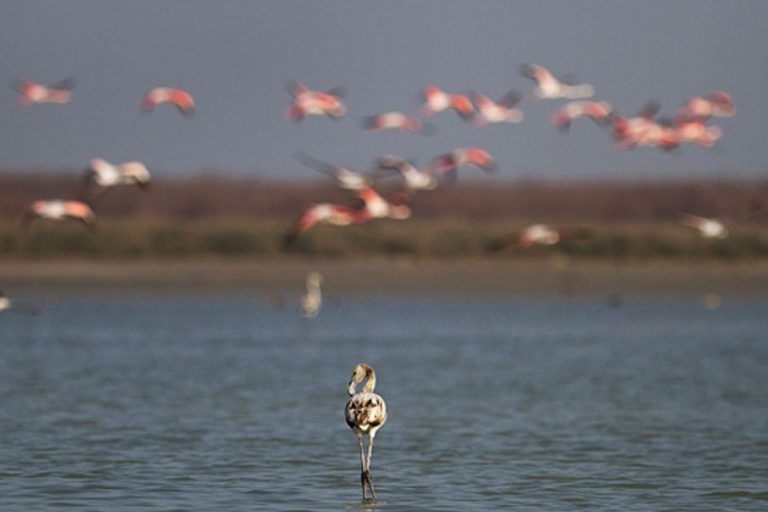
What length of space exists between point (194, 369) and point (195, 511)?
14143 millimetres

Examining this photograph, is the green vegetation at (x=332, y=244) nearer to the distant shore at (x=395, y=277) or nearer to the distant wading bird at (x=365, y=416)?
the distant shore at (x=395, y=277)

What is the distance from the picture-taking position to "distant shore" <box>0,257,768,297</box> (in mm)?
50125

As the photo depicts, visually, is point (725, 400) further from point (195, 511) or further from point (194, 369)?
point (195, 511)

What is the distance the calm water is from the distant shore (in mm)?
8251

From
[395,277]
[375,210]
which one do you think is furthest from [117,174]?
[395,277]

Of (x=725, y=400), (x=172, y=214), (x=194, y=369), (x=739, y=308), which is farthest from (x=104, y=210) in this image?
(x=725, y=400)

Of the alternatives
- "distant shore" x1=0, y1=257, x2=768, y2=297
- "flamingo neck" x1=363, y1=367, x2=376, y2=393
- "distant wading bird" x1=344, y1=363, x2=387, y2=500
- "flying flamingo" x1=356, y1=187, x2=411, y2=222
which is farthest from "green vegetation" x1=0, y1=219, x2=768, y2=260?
"distant wading bird" x1=344, y1=363, x2=387, y2=500

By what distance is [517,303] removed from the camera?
46906 millimetres

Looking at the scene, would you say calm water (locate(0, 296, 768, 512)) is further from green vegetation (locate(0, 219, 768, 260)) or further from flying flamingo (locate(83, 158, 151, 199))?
green vegetation (locate(0, 219, 768, 260))

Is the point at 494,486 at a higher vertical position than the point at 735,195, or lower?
lower

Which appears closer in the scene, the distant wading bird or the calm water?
the distant wading bird

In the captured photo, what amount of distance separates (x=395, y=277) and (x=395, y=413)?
30.8 metres

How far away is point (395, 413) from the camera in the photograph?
22.9m

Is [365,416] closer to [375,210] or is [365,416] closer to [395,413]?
[395,413]
